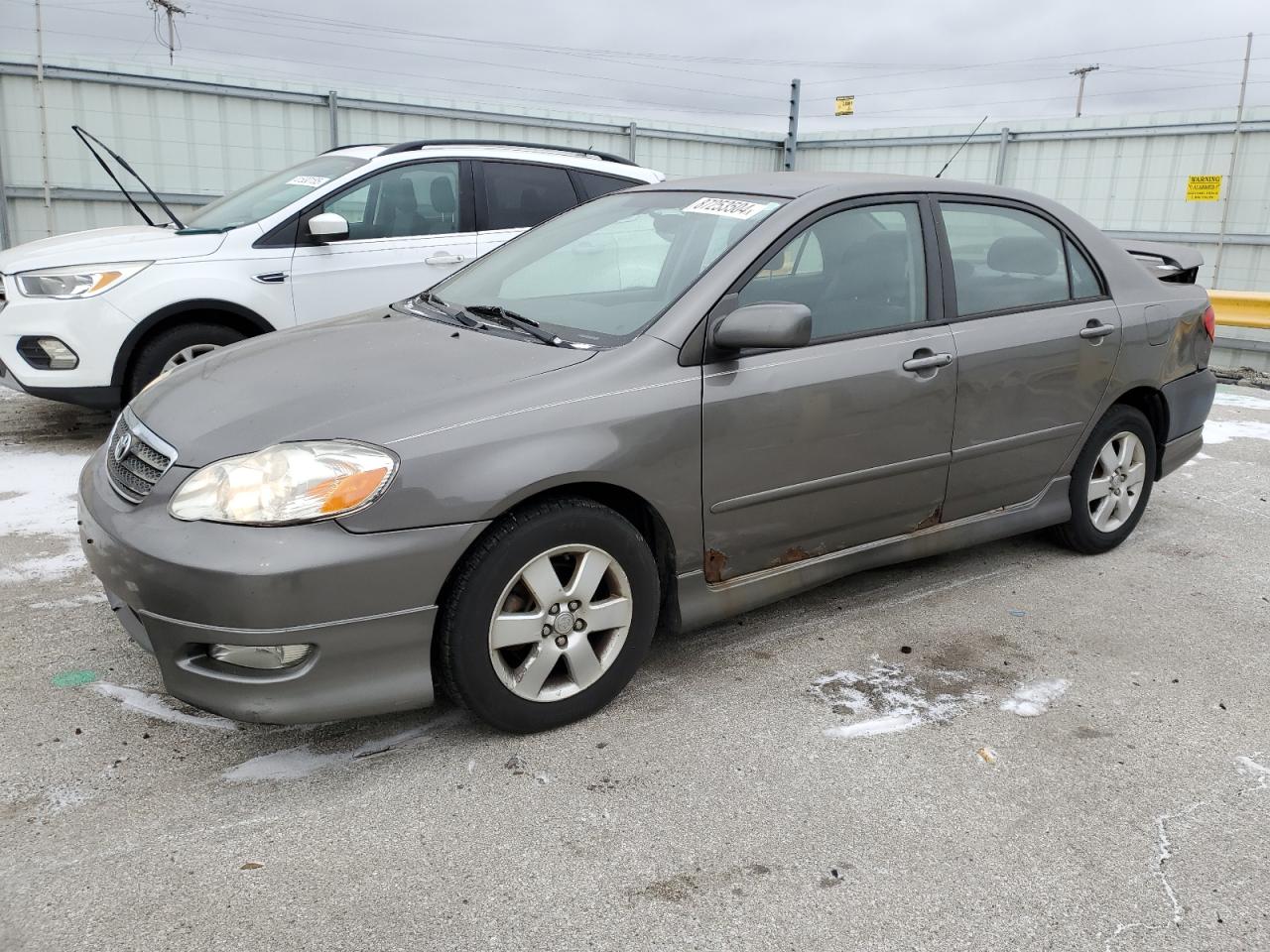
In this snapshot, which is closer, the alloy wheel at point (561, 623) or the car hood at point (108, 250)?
the alloy wheel at point (561, 623)

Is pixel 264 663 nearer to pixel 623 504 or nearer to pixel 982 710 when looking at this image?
pixel 623 504

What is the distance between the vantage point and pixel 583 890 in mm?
2289

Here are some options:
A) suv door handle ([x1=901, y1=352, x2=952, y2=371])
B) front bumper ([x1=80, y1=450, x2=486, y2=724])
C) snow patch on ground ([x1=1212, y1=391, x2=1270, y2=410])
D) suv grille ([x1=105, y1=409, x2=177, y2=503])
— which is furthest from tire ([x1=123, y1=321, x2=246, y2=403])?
snow patch on ground ([x1=1212, y1=391, x2=1270, y2=410])

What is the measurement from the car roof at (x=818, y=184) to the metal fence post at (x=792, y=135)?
35.4ft

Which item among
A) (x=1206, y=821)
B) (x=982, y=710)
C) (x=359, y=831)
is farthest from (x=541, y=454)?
(x=1206, y=821)

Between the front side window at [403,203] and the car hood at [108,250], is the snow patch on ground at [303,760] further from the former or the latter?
the front side window at [403,203]

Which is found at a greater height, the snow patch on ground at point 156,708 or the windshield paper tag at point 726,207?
the windshield paper tag at point 726,207

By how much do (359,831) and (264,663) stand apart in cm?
47

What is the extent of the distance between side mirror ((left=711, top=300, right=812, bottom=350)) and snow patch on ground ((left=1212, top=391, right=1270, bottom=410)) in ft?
20.5

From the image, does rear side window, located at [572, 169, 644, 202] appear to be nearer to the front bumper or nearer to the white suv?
the white suv

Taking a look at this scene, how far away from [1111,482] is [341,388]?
10.8ft

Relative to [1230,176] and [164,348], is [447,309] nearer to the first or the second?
[164,348]

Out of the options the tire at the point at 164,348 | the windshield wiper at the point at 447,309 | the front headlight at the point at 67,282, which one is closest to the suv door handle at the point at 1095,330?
the windshield wiper at the point at 447,309

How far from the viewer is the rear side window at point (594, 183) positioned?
6719mm
